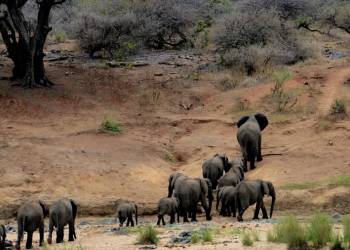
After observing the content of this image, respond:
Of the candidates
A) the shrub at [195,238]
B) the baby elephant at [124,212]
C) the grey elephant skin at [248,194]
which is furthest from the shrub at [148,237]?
the grey elephant skin at [248,194]

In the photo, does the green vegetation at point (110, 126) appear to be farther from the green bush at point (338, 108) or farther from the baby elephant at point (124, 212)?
the baby elephant at point (124, 212)

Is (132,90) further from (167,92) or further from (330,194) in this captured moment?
(330,194)

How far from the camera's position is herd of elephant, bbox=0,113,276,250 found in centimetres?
1365

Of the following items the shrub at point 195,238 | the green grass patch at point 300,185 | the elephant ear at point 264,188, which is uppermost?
the shrub at point 195,238

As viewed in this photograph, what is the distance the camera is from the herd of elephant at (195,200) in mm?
13648

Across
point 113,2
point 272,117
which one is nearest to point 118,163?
A: point 272,117

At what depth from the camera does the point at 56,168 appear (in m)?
20.0

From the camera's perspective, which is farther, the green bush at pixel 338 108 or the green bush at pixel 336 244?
the green bush at pixel 338 108

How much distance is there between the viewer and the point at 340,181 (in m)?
18.0

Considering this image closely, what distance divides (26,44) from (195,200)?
15199 mm

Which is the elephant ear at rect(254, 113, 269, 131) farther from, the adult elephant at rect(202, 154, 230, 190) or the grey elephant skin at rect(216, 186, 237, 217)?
the grey elephant skin at rect(216, 186, 237, 217)

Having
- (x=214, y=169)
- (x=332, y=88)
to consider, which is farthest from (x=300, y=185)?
(x=332, y=88)

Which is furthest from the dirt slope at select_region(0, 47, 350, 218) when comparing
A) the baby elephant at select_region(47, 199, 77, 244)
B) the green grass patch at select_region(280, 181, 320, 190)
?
the baby elephant at select_region(47, 199, 77, 244)

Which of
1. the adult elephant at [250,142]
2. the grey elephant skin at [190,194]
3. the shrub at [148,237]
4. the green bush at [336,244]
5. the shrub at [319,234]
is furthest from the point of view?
the adult elephant at [250,142]
